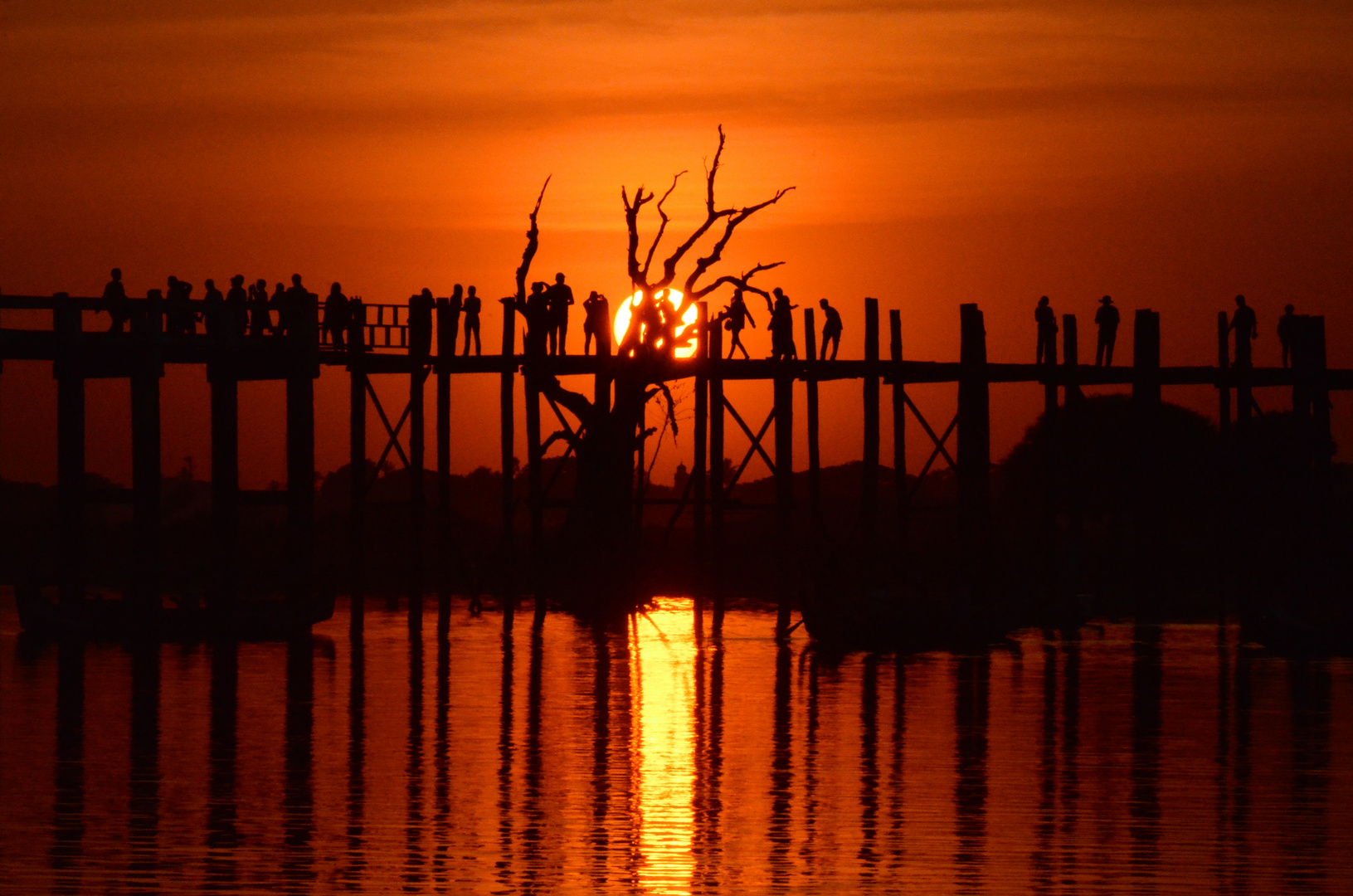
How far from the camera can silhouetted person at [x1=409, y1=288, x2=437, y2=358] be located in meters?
32.7

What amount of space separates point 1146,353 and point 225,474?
1453 centimetres

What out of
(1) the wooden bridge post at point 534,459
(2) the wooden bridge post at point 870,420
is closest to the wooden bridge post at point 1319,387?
(2) the wooden bridge post at point 870,420

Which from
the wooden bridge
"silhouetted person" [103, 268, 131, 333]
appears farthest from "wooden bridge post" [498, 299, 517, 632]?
"silhouetted person" [103, 268, 131, 333]

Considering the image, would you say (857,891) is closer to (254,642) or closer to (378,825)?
(378,825)

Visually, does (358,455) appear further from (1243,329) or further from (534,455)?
(1243,329)

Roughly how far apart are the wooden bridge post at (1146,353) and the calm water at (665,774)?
5.95 m

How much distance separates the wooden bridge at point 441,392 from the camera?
2702 centimetres

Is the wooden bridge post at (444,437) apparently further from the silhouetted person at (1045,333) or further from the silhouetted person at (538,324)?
the silhouetted person at (1045,333)

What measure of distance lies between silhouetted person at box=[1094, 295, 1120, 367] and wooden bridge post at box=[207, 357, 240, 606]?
1410cm

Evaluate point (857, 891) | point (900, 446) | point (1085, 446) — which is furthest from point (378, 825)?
point (1085, 446)

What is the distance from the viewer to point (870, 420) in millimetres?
30391

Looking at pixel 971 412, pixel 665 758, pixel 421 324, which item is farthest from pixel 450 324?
pixel 665 758

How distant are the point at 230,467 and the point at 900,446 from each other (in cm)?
1030

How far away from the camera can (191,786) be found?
626 inches
